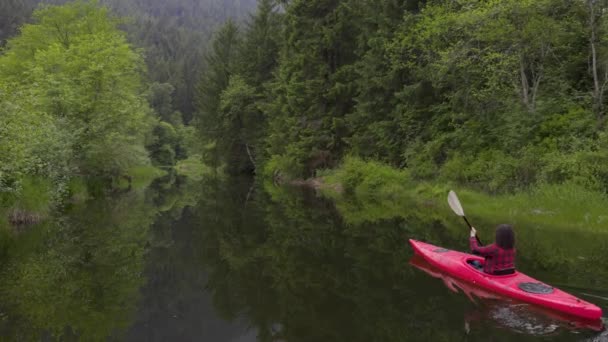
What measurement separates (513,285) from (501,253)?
0.59 meters

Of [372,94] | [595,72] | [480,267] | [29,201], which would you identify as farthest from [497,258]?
[372,94]

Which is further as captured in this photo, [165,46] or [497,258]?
[165,46]

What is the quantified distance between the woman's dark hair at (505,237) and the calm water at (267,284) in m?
0.98

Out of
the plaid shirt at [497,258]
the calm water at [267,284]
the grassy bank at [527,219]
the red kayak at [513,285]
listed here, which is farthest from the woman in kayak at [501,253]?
the grassy bank at [527,219]

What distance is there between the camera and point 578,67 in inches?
714

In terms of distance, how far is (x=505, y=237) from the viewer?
8039mm

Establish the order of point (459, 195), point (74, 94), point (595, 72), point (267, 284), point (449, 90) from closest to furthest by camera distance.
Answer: point (267, 284)
point (595, 72)
point (459, 195)
point (74, 94)
point (449, 90)

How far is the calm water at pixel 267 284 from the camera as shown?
6707 millimetres

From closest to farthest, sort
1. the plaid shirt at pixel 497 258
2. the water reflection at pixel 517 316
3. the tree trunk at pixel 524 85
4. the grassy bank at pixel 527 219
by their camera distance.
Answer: the water reflection at pixel 517 316 < the plaid shirt at pixel 497 258 < the grassy bank at pixel 527 219 < the tree trunk at pixel 524 85

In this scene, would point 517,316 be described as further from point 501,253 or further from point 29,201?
point 29,201

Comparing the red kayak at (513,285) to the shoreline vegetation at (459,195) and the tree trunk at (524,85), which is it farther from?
the tree trunk at (524,85)

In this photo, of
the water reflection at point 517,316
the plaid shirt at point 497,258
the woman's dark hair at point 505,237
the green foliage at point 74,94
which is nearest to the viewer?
the water reflection at point 517,316

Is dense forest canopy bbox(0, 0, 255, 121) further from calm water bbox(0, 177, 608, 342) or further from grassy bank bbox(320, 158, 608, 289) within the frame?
calm water bbox(0, 177, 608, 342)

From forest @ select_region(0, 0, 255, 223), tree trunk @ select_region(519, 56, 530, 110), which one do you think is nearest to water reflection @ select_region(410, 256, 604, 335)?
forest @ select_region(0, 0, 255, 223)
